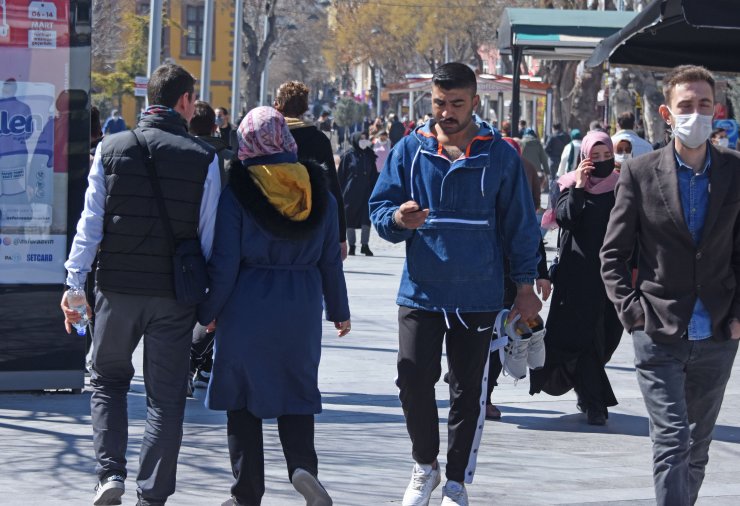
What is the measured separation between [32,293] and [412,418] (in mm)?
3242

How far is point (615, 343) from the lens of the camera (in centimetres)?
837

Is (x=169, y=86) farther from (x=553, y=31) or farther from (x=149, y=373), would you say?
(x=553, y=31)

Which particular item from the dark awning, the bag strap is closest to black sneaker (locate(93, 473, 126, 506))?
the bag strap

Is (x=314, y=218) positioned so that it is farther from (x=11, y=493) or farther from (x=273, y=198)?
(x=11, y=493)

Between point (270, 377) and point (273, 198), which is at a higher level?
point (273, 198)

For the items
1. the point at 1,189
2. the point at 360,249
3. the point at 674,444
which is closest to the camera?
the point at 674,444

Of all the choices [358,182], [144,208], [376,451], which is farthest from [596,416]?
[358,182]

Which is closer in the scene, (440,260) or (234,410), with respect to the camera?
(234,410)

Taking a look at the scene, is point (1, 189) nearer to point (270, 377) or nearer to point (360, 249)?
point (270, 377)

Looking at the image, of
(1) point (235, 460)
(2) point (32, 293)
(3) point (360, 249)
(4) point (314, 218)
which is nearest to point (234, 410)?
(1) point (235, 460)

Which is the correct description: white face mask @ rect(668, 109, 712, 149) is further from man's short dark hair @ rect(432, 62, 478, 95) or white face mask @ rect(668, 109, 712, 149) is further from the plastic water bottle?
the plastic water bottle

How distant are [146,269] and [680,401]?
216cm

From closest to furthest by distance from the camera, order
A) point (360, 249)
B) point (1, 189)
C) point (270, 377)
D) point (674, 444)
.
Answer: point (674, 444) → point (270, 377) → point (1, 189) → point (360, 249)

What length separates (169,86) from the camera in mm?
5867
